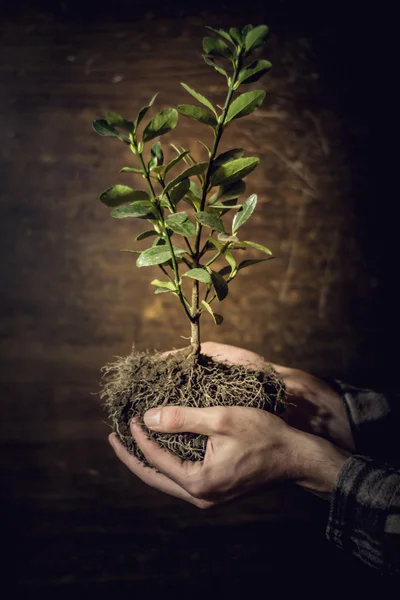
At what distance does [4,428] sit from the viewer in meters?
1.03

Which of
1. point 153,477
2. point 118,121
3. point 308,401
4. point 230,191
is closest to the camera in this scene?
point 118,121

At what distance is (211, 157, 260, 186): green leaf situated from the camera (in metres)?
0.62

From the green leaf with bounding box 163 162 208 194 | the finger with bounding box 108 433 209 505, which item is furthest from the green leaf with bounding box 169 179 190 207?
the finger with bounding box 108 433 209 505

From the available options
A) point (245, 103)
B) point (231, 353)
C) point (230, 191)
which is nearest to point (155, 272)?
point (231, 353)

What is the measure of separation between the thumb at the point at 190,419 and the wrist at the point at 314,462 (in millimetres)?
168

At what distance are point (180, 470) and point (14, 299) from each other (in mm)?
602

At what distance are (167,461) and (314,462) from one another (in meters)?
0.26

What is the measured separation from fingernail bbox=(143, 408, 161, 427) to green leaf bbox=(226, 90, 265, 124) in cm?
46

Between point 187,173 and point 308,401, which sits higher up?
point 187,173

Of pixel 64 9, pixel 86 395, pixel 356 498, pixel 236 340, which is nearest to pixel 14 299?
pixel 86 395

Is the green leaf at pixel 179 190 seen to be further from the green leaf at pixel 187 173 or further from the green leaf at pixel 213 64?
the green leaf at pixel 213 64

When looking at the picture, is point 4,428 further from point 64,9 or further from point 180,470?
point 64,9

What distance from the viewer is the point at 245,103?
1.98 ft

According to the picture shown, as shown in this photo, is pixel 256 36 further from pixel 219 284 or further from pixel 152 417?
pixel 152 417
